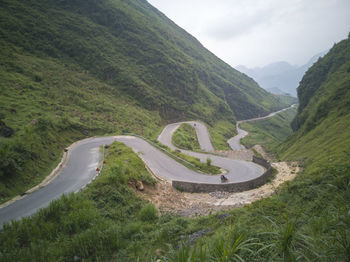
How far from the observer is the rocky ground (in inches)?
679

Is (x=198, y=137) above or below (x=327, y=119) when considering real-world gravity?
below

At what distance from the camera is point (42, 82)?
153 ft

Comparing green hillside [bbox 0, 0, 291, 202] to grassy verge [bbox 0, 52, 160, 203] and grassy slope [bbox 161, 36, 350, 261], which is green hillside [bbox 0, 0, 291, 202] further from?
grassy slope [bbox 161, 36, 350, 261]

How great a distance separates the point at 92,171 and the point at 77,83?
42.4m

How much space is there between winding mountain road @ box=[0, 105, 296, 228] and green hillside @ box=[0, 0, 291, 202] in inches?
74.7

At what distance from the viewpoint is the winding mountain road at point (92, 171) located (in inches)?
573

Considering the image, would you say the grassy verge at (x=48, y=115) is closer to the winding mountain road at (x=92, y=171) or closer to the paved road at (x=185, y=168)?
the winding mountain road at (x=92, y=171)

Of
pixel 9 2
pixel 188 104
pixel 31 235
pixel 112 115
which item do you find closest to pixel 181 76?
pixel 188 104

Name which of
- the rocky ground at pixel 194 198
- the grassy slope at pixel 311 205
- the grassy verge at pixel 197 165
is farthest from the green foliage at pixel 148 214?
the grassy verge at pixel 197 165

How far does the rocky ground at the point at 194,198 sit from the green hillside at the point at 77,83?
37.5ft

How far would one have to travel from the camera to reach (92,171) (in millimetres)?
21109

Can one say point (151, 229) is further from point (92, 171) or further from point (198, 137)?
point (198, 137)

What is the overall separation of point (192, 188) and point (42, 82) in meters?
45.7

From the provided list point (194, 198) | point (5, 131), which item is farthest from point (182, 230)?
point (5, 131)
